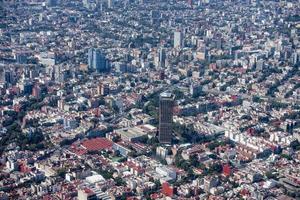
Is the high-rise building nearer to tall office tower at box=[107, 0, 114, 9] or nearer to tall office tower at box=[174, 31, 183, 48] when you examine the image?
tall office tower at box=[174, 31, 183, 48]

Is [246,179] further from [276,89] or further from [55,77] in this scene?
[55,77]

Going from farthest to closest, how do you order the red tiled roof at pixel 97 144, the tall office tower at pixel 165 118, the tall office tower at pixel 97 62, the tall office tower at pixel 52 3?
the tall office tower at pixel 52 3
the tall office tower at pixel 97 62
the tall office tower at pixel 165 118
the red tiled roof at pixel 97 144

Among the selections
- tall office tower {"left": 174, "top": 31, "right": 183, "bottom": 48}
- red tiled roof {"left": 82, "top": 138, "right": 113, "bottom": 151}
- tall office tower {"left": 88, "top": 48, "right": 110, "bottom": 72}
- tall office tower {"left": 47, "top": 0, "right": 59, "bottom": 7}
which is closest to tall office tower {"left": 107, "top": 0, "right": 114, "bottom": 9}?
tall office tower {"left": 47, "top": 0, "right": 59, "bottom": 7}

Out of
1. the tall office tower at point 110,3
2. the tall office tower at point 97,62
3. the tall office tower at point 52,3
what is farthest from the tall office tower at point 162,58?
the tall office tower at point 52,3

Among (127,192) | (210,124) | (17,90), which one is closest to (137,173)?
(127,192)

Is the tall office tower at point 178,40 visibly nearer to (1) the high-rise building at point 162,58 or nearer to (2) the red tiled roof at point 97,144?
(1) the high-rise building at point 162,58

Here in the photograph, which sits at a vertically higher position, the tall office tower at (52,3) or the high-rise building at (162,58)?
the tall office tower at (52,3)
